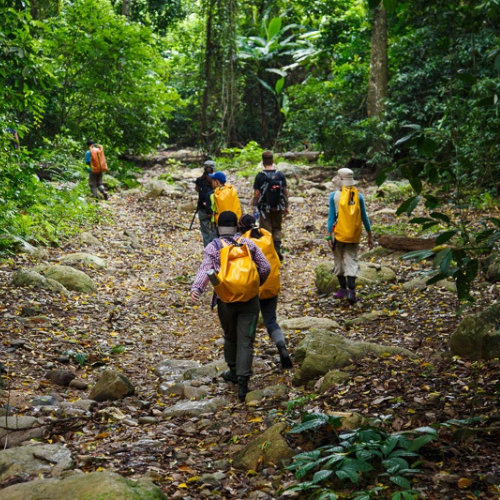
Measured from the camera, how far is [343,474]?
3432 mm

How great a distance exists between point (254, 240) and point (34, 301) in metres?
3.88

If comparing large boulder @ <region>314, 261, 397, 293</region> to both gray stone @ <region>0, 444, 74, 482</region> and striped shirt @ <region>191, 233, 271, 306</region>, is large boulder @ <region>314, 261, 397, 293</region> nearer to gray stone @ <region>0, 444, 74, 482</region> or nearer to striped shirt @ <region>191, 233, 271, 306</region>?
striped shirt @ <region>191, 233, 271, 306</region>

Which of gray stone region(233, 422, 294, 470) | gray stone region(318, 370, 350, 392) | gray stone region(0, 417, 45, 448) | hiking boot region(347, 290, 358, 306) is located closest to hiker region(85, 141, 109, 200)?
hiking boot region(347, 290, 358, 306)

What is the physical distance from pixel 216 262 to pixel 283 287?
483 centimetres

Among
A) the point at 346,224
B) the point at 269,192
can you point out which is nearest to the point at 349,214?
the point at 346,224

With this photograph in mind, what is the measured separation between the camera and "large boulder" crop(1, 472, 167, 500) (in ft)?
10.5

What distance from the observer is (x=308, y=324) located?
7625 mm

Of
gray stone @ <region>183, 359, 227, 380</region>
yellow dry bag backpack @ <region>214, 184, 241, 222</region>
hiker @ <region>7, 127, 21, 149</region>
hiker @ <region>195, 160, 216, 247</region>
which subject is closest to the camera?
gray stone @ <region>183, 359, 227, 380</region>

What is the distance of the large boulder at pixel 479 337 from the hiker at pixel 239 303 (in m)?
1.94

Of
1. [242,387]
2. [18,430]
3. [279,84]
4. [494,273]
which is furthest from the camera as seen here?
[279,84]

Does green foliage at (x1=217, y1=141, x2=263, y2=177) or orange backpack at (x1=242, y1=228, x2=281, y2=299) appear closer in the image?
orange backpack at (x1=242, y1=228, x2=281, y2=299)

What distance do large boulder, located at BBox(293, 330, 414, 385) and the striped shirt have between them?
89 centimetres

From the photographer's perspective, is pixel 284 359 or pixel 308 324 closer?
pixel 284 359

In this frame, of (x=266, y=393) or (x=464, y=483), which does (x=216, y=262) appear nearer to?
(x=266, y=393)
